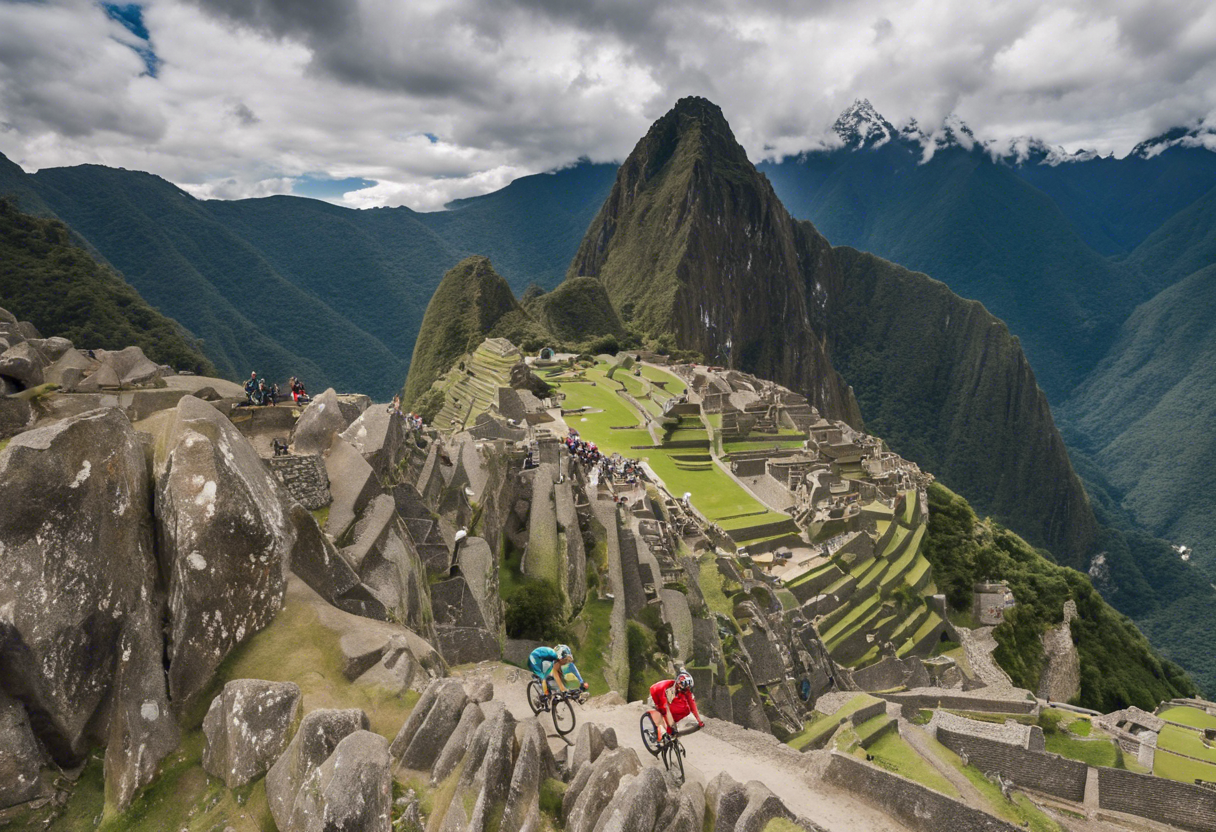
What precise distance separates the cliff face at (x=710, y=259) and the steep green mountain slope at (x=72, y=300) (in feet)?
356

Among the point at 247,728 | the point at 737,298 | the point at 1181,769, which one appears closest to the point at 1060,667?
the point at 1181,769

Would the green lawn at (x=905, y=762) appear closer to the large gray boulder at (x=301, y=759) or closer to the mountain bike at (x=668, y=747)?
the mountain bike at (x=668, y=747)

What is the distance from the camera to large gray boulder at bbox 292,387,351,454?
13078 mm

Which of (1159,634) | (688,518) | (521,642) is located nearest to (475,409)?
(688,518)

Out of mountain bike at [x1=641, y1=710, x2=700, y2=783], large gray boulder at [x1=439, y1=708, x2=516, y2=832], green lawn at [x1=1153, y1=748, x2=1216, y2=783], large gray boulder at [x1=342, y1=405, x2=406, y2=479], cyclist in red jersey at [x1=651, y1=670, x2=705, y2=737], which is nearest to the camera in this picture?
large gray boulder at [x1=439, y1=708, x2=516, y2=832]

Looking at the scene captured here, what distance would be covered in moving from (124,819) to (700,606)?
18.6 metres

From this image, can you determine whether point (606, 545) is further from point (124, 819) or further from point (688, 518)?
point (124, 819)

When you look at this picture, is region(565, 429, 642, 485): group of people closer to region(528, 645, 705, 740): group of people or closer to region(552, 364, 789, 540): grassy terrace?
region(552, 364, 789, 540): grassy terrace

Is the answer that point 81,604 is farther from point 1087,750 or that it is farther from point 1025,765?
point 1087,750

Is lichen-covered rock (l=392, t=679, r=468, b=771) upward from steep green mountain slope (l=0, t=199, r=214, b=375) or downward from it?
upward

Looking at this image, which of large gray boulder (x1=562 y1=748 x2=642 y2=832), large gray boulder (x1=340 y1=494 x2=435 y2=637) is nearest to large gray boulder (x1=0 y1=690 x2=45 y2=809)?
large gray boulder (x1=340 y1=494 x2=435 y2=637)

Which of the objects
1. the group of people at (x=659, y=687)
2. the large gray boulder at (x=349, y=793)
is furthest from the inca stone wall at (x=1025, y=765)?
the large gray boulder at (x=349, y=793)

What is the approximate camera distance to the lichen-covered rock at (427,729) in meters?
7.18

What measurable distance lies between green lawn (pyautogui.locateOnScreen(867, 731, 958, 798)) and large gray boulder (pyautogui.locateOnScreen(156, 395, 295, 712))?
13885 mm
